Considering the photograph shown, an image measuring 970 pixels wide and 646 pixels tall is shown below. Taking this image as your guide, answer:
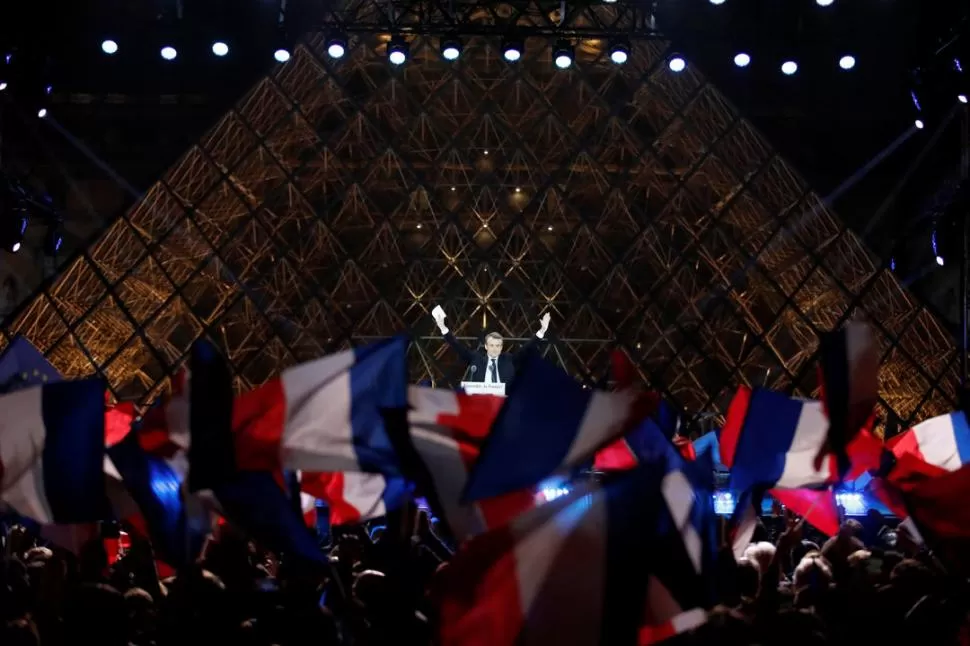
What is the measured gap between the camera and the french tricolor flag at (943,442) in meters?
4.85

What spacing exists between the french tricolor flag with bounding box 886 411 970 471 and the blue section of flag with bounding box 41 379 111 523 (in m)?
3.02

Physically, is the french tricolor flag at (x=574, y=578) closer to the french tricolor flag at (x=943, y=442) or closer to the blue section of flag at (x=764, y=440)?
the blue section of flag at (x=764, y=440)

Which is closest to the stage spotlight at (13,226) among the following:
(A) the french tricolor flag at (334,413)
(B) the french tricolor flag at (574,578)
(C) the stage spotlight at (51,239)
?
(C) the stage spotlight at (51,239)

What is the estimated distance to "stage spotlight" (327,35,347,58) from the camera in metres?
9.09

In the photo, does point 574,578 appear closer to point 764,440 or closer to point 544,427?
point 544,427

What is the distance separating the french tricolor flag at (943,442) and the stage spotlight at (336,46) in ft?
18.0

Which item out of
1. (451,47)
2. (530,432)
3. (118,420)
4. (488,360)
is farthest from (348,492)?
(451,47)

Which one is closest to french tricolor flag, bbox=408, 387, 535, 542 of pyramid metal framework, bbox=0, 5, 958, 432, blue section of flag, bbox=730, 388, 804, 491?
blue section of flag, bbox=730, 388, 804, 491

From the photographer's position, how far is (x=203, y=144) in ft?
49.3

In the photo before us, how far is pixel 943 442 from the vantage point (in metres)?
4.95

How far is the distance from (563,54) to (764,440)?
5.52m

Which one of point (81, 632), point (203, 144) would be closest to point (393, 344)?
point (81, 632)

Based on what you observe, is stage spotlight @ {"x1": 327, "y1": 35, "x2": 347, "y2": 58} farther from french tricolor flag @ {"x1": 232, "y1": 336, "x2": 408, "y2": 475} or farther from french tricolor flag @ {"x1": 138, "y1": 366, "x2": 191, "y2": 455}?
french tricolor flag @ {"x1": 232, "y1": 336, "x2": 408, "y2": 475}

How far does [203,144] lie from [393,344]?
12038 mm
